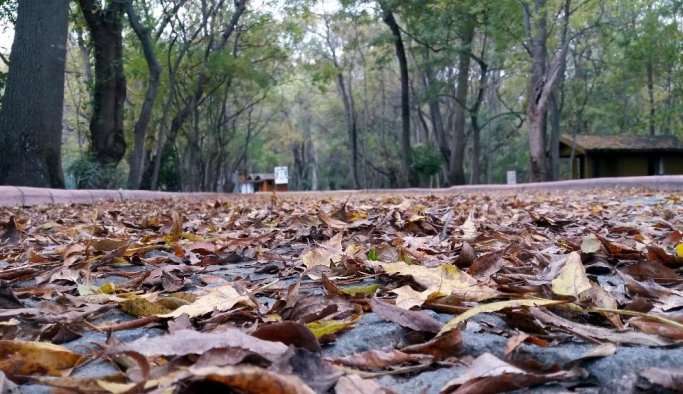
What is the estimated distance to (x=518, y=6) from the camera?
71.5ft

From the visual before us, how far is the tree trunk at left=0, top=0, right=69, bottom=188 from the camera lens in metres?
10.3

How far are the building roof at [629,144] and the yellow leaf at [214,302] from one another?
3208 cm

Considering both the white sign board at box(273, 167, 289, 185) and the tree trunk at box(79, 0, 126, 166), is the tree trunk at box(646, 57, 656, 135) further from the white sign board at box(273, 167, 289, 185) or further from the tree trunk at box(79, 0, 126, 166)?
the tree trunk at box(79, 0, 126, 166)

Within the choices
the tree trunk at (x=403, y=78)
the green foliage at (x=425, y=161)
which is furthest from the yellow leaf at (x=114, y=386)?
the green foliage at (x=425, y=161)

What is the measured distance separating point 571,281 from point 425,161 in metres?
30.8

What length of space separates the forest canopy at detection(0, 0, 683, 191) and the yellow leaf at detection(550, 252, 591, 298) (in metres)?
10.2

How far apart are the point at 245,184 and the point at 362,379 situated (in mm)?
60601

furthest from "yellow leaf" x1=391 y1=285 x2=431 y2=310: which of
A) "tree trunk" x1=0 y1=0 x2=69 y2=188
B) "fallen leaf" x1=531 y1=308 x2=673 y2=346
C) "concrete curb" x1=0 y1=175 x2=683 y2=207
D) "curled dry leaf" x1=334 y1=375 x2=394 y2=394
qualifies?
"tree trunk" x1=0 y1=0 x2=69 y2=188

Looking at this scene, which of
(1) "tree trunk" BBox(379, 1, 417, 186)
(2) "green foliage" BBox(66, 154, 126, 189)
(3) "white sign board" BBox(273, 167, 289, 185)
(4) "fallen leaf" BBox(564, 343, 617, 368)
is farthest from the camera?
(3) "white sign board" BBox(273, 167, 289, 185)

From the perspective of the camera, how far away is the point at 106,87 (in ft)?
53.9

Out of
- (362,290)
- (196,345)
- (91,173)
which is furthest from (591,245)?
(91,173)

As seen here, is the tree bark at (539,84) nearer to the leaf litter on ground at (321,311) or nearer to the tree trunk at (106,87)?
the tree trunk at (106,87)

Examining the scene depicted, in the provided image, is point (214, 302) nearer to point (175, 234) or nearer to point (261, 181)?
point (175, 234)

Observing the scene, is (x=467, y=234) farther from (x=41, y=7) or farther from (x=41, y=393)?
(x=41, y=7)
